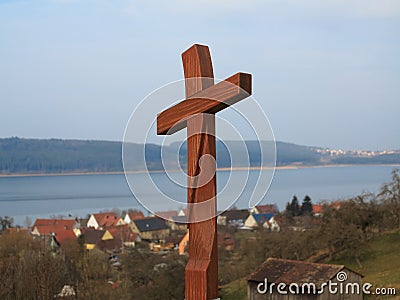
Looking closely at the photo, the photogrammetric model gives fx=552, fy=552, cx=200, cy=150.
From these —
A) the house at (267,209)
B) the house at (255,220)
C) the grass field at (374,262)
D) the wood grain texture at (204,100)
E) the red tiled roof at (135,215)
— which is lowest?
the house at (255,220)

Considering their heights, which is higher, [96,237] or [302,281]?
[302,281]

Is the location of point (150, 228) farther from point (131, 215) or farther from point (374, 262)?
point (374, 262)

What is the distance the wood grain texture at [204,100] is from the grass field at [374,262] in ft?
52.9

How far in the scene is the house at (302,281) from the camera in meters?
13.2

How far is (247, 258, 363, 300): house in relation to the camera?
1323cm

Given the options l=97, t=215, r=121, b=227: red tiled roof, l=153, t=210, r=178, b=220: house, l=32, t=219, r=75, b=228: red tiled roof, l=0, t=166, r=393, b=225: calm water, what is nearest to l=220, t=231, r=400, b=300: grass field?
l=0, t=166, r=393, b=225: calm water

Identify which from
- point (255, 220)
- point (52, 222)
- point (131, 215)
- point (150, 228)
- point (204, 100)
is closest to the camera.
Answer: point (204, 100)

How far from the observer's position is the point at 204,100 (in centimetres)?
255

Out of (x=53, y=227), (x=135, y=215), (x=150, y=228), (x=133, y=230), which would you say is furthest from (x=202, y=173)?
(x=135, y=215)

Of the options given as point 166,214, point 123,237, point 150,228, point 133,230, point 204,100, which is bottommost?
point 133,230

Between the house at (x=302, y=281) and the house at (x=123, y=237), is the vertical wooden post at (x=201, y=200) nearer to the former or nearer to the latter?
the house at (x=302, y=281)

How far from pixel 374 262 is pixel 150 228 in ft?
80.7

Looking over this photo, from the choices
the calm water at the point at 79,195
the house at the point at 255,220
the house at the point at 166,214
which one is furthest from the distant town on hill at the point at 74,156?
the house at the point at 166,214

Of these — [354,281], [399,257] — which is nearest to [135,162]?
[354,281]
